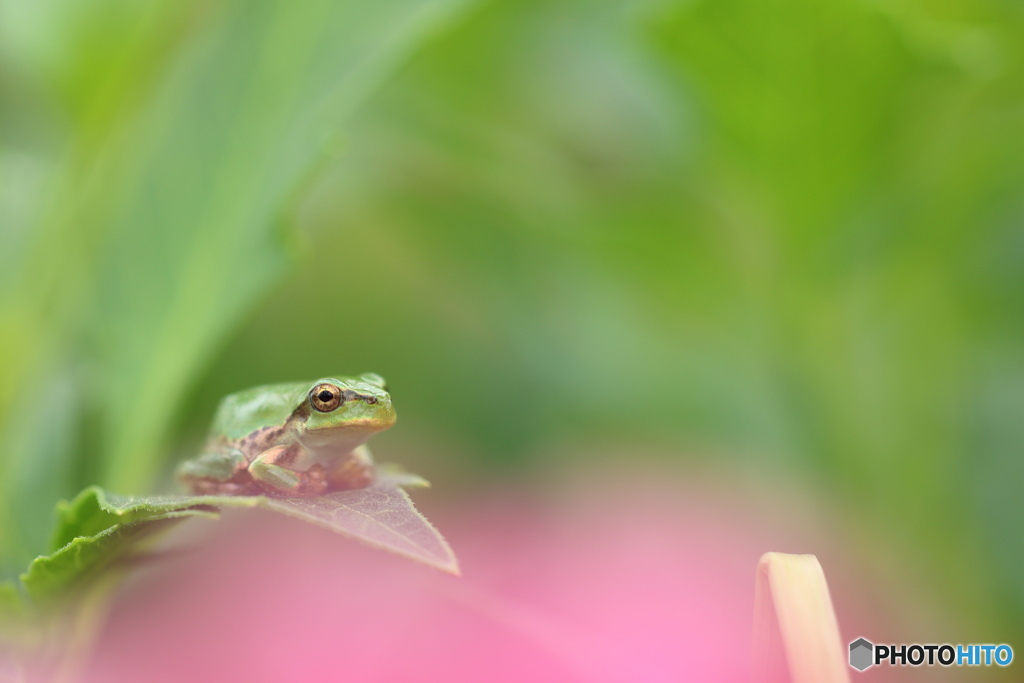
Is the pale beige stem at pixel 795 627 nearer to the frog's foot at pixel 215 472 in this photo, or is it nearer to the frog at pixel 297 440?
the frog at pixel 297 440

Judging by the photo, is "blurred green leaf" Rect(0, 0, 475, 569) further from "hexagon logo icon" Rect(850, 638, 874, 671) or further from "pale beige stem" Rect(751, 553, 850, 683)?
"hexagon logo icon" Rect(850, 638, 874, 671)

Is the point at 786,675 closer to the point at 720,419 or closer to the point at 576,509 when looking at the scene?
the point at 576,509

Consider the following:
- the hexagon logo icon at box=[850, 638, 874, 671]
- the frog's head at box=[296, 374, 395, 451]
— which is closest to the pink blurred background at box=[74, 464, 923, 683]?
the hexagon logo icon at box=[850, 638, 874, 671]

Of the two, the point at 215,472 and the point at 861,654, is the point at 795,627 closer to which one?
the point at 861,654

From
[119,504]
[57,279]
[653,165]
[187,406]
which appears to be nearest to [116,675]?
[119,504]

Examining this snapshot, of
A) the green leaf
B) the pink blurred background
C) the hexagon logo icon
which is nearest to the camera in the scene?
the green leaf

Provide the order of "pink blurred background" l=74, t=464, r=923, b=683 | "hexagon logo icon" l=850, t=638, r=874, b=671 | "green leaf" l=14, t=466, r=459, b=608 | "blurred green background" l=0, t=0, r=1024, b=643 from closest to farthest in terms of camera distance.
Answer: "green leaf" l=14, t=466, r=459, b=608 → "pink blurred background" l=74, t=464, r=923, b=683 → "hexagon logo icon" l=850, t=638, r=874, b=671 → "blurred green background" l=0, t=0, r=1024, b=643

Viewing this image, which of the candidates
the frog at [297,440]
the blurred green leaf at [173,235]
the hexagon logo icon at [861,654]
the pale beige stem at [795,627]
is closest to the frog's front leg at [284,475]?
the frog at [297,440]
